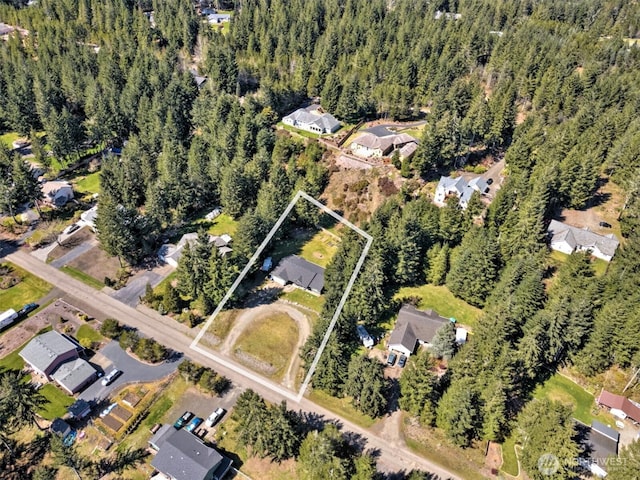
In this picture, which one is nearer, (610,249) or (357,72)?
(610,249)

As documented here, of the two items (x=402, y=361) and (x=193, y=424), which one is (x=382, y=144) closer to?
(x=402, y=361)

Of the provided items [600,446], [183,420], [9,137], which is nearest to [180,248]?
[183,420]

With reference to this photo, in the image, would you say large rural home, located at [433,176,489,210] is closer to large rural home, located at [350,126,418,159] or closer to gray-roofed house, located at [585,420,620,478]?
large rural home, located at [350,126,418,159]

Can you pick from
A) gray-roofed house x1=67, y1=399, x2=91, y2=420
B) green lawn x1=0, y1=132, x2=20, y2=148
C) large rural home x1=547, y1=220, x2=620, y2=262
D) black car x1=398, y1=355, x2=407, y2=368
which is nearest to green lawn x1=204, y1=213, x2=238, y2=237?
gray-roofed house x1=67, y1=399, x2=91, y2=420

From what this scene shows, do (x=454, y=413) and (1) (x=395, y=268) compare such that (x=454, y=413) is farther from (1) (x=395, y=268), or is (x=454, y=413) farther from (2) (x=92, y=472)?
(2) (x=92, y=472)

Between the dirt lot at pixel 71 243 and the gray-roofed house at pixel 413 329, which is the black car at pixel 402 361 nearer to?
the gray-roofed house at pixel 413 329

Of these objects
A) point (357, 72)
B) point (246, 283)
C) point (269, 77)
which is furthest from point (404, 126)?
point (246, 283)
